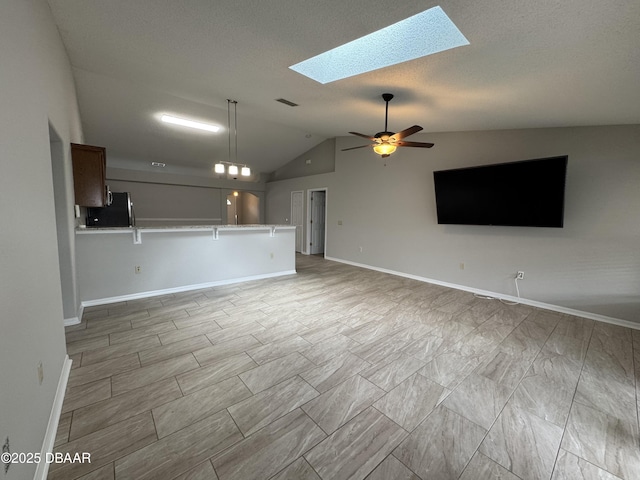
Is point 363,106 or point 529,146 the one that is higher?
point 363,106

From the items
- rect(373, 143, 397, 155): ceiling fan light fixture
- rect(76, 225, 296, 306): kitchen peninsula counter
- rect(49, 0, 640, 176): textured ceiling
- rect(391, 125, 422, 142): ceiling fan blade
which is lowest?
rect(76, 225, 296, 306): kitchen peninsula counter

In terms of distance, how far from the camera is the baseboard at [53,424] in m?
1.26

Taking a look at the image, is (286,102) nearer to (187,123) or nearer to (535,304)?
(187,123)

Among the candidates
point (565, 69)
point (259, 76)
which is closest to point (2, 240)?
point (259, 76)

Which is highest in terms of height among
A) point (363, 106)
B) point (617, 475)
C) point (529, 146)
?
point (363, 106)

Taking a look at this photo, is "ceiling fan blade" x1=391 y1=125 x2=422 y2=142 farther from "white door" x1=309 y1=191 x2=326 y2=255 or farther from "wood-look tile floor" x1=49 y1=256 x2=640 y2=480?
"white door" x1=309 y1=191 x2=326 y2=255

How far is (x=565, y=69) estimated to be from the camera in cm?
205

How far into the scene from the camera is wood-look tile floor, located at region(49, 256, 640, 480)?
1.40 m

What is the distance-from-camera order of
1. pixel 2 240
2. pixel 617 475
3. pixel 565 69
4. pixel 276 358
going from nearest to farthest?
1. pixel 2 240
2. pixel 617 475
3. pixel 565 69
4. pixel 276 358

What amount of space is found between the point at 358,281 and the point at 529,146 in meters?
3.49

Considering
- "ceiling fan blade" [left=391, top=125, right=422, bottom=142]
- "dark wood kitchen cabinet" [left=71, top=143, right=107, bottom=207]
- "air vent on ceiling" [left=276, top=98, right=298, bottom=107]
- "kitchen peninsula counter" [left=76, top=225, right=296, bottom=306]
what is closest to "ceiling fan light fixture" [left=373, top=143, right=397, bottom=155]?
"ceiling fan blade" [left=391, top=125, right=422, bottom=142]

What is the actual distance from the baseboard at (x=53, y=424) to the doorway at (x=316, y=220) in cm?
622

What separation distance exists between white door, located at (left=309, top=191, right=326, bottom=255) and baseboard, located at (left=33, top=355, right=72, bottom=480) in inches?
247

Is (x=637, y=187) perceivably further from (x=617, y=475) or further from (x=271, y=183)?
(x=271, y=183)
